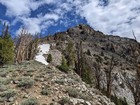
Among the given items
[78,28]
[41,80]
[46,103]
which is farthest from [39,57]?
[78,28]

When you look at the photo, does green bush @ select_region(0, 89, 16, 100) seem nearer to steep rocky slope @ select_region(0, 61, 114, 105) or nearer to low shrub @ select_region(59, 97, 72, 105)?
steep rocky slope @ select_region(0, 61, 114, 105)

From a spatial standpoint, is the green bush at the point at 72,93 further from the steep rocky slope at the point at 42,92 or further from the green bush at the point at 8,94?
the green bush at the point at 8,94

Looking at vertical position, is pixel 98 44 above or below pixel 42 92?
above

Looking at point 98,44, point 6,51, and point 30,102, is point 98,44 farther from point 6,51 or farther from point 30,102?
point 30,102

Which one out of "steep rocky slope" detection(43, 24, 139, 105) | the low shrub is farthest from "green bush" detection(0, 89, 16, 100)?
"steep rocky slope" detection(43, 24, 139, 105)

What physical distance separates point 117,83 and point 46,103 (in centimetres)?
6395

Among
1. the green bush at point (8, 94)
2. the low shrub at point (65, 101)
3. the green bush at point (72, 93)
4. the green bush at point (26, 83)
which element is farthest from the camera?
the green bush at point (26, 83)

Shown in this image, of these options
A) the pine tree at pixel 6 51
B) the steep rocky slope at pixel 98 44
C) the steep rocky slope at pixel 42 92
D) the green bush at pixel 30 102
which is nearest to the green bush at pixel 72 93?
the steep rocky slope at pixel 42 92

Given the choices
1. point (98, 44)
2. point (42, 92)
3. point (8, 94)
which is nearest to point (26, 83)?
point (42, 92)

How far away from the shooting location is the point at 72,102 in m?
15.5

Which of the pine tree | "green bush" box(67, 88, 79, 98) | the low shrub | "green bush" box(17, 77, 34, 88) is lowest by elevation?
the low shrub

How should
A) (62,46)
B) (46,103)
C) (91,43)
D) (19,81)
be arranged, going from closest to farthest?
(46,103) → (19,81) → (62,46) → (91,43)

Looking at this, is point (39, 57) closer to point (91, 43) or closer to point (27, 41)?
point (27, 41)

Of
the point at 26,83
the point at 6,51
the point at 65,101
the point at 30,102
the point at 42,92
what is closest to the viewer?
the point at 30,102
